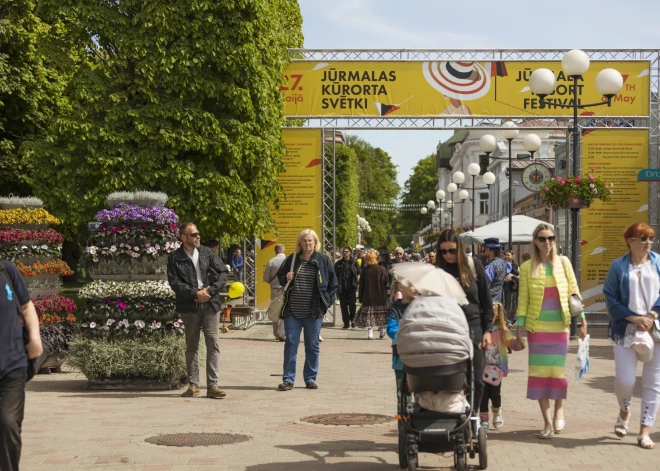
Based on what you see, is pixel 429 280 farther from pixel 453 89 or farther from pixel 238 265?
pixel 238 265

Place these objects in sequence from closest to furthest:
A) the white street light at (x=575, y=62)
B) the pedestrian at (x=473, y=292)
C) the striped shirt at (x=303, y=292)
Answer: the pedestrian at (x=473, y=292), the striped shirt at (x=303, y=292), the white street light at (x=575, y=62)

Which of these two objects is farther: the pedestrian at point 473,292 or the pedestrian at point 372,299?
the pedestrian at point 372,299

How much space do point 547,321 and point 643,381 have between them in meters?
0.93

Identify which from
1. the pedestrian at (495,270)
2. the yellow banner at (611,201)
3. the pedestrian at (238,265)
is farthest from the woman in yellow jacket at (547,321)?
the pedestrian at (238,265)

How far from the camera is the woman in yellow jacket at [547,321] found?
29.2 feet

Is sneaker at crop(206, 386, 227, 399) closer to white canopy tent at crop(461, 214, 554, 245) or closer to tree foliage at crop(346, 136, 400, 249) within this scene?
white canopy tent at crop(461, 214, 554, 245)

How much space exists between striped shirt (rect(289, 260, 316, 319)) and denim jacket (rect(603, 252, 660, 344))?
4.38 m

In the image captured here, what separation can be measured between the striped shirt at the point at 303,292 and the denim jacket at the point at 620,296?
173 inches

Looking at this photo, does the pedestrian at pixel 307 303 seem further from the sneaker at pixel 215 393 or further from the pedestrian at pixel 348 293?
the pedestrian at pixel 348 293

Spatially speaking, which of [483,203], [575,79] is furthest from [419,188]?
[575,79]

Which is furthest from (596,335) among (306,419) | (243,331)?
(306,419)

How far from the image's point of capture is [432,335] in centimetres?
686

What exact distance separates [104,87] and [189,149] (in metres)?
2.43

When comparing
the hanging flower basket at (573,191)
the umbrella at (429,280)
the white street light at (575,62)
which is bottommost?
the umbrella at (429,280)
